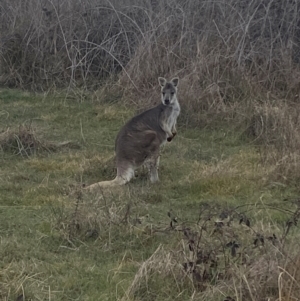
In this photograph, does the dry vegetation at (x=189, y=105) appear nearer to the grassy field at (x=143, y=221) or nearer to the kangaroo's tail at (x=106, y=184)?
the grassy field at (x=143, y=221)

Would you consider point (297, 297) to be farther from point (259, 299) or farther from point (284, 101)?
point (284, 101)

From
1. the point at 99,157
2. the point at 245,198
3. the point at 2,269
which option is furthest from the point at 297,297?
the point at 99,157

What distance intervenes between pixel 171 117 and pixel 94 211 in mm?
2720

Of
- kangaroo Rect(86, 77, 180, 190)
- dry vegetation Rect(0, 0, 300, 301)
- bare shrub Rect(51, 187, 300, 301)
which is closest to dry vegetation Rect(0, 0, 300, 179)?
dry vegetation Rect(0, 0, 300, 301)

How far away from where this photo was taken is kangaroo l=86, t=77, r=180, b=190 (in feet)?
24.1

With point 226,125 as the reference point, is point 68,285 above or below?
above

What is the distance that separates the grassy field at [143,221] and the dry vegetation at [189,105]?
1 cm

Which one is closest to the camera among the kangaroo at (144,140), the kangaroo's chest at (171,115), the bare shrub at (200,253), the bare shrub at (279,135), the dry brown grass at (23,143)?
the bare shrub at (200,253)

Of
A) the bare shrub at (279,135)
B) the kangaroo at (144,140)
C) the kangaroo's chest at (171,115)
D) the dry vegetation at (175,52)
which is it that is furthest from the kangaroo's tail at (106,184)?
the dry vegetation at (175,52)

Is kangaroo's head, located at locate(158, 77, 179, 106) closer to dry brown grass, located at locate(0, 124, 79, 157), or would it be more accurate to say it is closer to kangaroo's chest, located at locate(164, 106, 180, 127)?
kangaroo's chest, located at locate(164, 106, 180, 127)

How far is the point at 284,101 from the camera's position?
9.84m

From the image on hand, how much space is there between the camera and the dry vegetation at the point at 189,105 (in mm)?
4508

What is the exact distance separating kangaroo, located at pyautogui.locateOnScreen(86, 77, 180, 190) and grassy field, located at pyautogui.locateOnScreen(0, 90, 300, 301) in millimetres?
170

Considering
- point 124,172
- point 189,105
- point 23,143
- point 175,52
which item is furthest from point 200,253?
point 175,52
